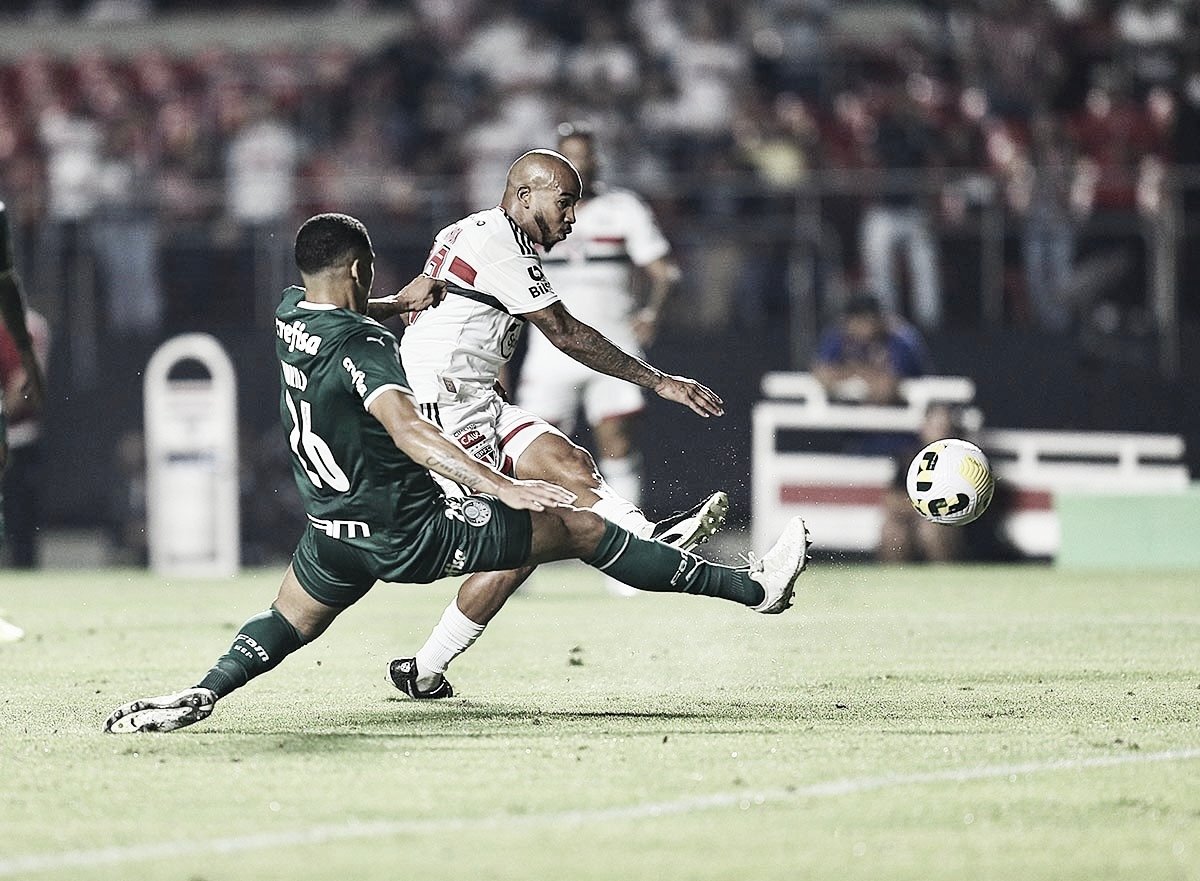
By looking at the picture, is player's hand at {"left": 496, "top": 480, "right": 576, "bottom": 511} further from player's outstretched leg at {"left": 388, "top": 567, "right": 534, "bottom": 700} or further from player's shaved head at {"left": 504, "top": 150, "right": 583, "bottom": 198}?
player's shaved head at {"left": 504, "top": 150, "right": 583, "bottom": 198}

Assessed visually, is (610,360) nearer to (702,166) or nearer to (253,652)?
(253,652)

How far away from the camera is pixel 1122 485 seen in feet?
49.9

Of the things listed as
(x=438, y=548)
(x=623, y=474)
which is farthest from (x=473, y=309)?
(x=623, y=474)

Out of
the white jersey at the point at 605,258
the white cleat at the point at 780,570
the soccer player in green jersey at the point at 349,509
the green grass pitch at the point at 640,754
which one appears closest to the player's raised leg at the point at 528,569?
the green grass pitch at the point at 640,754

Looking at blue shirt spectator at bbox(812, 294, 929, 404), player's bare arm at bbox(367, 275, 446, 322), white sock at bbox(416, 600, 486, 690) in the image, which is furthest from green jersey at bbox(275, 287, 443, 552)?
blue shirt spectator at bbox(812, 294, 929, 404)

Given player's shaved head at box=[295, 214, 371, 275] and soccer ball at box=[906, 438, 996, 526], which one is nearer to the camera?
player's shaved head at box=[295, 214, 371, 275]

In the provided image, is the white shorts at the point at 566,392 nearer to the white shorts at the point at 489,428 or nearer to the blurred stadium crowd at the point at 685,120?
the white shorts at the point at 489,428

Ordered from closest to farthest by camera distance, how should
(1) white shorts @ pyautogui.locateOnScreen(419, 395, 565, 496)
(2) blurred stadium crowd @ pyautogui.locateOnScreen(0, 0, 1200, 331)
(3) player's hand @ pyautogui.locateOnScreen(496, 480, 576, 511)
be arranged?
(3) player's hand @ pyautogui.locateOnScreen(496, 480, 576, 511) < (1) white shorts @ pyautogui.locateOnScreen(419, 395, 565, 496) < (2) blurred stadium crowd @ pyautogui.locateOnScreen(0, 0, 1200, 331)

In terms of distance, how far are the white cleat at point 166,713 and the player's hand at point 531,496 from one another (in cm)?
129

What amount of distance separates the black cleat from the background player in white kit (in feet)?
14.4

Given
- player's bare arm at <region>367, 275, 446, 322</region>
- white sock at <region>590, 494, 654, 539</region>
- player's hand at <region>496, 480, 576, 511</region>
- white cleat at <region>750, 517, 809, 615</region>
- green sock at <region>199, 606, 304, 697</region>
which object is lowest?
green sock at <region>199, 606, 304, 697</region>

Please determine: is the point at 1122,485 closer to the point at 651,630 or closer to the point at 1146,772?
the point at 651,630

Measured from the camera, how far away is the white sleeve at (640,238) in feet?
42.0

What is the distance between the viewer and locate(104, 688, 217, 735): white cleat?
698cm
